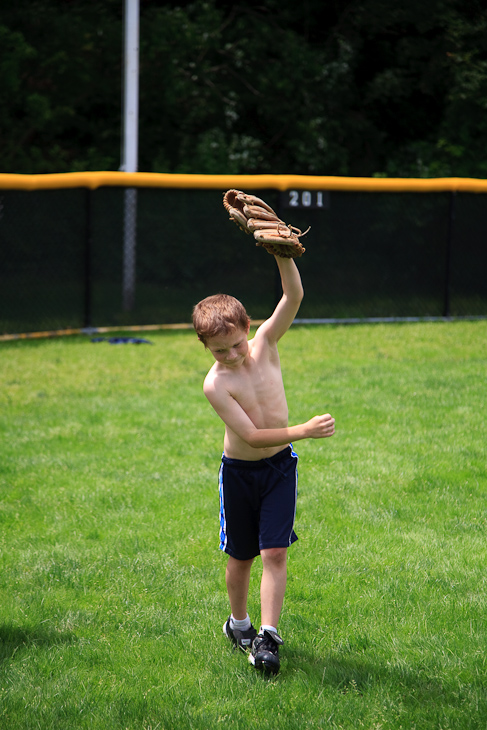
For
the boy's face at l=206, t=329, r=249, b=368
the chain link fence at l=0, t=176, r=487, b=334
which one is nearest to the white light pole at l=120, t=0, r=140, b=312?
the chain link fence at l=0, t=176, r=487, b=334

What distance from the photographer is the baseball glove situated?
3073 mm

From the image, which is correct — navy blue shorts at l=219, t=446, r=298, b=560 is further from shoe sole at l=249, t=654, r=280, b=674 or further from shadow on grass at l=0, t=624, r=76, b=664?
shadow on grass at l=0, t=624, r=76, b=664

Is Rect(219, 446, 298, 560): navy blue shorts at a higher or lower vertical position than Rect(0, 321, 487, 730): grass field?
higher

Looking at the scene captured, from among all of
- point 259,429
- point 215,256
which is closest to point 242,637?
point 259,429

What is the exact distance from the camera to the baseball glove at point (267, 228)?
3.07m

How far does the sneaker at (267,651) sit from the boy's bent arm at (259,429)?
726 millimetres

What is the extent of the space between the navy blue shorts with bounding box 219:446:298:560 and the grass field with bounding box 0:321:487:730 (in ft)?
1.58

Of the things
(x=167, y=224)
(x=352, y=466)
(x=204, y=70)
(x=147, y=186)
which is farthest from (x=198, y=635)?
(x=204, y=70)

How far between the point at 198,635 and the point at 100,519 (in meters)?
1.43

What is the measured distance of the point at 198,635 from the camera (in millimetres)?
3393

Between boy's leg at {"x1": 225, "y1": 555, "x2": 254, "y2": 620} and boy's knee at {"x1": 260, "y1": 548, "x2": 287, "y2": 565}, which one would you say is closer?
boy's knee at {"x1": 260, "y1": 548, "x2": 287, "y2": 565}

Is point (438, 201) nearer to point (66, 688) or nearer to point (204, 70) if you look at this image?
point (204, 70)

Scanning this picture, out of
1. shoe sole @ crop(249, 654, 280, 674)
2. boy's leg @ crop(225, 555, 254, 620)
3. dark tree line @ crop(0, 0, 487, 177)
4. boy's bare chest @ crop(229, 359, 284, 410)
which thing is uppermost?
dark tree line @ crop(0, 0, 487, 177)

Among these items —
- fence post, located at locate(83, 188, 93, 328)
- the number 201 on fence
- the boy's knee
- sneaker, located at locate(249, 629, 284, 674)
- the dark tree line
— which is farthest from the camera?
the dark tree line
